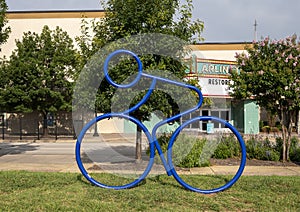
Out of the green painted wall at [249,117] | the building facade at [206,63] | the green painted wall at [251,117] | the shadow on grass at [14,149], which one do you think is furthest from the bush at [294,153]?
the green painted wall at [251,117]

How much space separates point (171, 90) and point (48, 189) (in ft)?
13.8

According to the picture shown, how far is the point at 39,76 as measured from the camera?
24.2 m

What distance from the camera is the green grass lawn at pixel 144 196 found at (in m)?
6.23

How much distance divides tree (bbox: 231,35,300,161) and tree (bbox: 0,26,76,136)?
13.4 m

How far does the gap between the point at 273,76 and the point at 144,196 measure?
652 cm

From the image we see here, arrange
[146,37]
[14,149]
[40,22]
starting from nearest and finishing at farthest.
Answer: [146,37], [14,149], [40,22]

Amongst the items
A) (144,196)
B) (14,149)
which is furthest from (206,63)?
(144,196)

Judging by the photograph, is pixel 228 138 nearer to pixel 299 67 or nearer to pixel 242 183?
pixel 299 67

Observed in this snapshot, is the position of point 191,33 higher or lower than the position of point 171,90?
higher

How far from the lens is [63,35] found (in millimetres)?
25719

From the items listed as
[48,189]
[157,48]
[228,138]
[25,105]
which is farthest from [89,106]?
[25,105]

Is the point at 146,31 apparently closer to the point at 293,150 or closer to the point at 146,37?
the point at 146,37

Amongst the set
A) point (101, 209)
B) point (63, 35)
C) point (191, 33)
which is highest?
point (63, 35)

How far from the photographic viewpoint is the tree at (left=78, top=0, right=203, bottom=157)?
10055 millimetres
